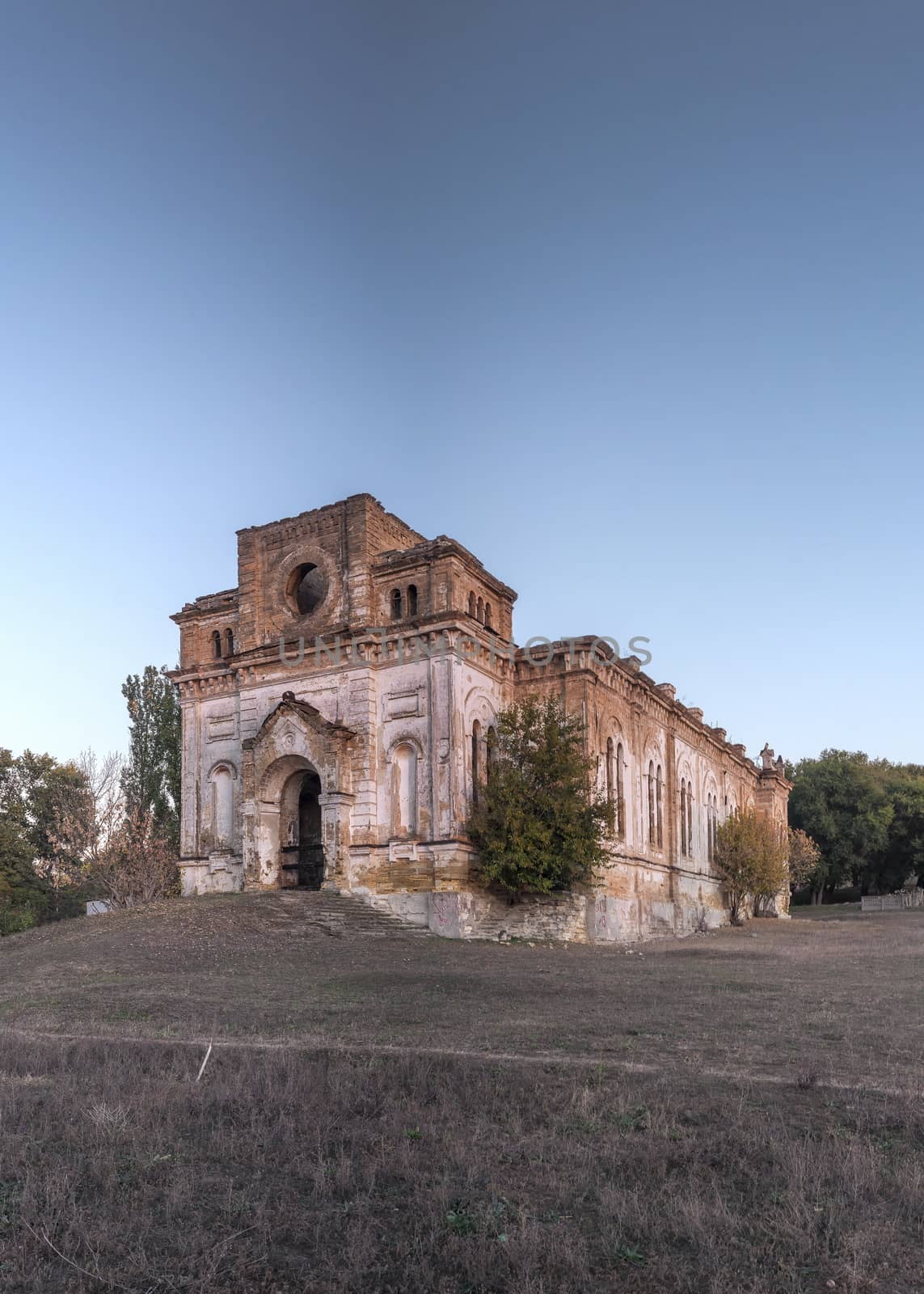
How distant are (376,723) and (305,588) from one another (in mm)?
6024

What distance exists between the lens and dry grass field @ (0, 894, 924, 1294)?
17.0 feet

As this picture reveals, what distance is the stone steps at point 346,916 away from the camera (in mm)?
24406

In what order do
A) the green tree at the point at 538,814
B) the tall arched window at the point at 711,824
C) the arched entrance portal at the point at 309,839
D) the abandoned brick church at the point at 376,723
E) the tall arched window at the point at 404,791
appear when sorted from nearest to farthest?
the green tree at the point at 538,814 < the abandoned brick church at the point at 376,723 < the tall arched window at the point at 404,791 < the arched entrance portal at the point at 309,839 < the tall arched window at the point at 711,824

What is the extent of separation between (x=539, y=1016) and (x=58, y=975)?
9754mm

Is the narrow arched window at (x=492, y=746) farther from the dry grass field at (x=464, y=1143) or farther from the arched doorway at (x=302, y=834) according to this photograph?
the dry grass field at (x=464, y=1143)

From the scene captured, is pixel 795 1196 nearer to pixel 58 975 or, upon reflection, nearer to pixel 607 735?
pixel 58 975

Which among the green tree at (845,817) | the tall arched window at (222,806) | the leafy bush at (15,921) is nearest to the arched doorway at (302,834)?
the tall arched window at (222,806)

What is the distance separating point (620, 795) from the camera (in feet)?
106

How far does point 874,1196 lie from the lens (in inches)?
229

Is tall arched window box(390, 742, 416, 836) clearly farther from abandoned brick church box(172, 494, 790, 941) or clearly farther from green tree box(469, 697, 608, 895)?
green tree box(469, 697, 608, 895)

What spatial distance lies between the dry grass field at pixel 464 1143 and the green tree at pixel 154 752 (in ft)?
87.2

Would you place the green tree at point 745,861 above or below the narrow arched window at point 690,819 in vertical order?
below

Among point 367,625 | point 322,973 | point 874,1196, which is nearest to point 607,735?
point 367,625

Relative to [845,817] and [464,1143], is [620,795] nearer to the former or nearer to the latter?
[464,1143]
